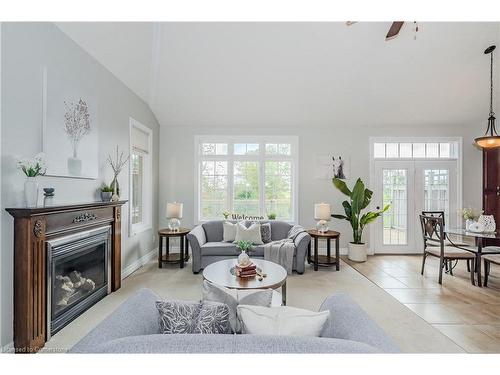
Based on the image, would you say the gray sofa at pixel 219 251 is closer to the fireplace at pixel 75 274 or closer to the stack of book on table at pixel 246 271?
the stack of book on table at pixel 246 271

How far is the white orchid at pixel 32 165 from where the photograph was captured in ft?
6.97

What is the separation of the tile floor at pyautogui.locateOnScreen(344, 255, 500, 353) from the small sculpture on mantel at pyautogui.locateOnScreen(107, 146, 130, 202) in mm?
3879

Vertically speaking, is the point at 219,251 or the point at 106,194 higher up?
the point at 106,194

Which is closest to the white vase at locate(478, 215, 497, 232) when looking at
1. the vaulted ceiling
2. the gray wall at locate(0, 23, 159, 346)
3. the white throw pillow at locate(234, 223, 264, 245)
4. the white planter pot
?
the white planter pot

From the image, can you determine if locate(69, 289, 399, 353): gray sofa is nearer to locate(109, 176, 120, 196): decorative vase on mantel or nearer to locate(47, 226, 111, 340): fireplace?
locate(47, 226, 111, 340): fireplace

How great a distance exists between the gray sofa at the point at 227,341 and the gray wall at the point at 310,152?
13.7ft

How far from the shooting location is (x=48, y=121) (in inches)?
99.5

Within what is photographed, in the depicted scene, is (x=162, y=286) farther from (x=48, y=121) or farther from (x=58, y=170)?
(x=48, y=121)

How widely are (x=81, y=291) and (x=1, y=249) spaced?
1.01 m

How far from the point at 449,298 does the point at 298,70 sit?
12.6 feet

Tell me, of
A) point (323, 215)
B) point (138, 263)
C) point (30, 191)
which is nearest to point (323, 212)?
point (323, 215)

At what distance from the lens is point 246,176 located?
5.59 meters

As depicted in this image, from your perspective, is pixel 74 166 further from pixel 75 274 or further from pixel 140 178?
pixel 140 178

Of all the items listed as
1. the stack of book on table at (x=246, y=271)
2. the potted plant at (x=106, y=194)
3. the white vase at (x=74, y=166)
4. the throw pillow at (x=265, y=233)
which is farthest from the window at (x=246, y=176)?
the white vase at (x=74, y=166)
